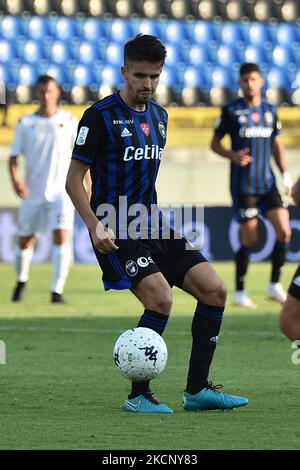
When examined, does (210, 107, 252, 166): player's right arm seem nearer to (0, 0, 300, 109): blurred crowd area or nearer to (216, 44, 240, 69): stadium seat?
(0, 0, 300, 109): blurred crowd area

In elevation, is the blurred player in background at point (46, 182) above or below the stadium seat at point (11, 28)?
below

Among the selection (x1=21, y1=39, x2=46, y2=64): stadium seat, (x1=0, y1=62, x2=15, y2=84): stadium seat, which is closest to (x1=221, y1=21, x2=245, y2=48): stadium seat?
(x1=21, y1=39, x2=46, y2=64): stadium seat

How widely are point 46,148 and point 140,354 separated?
6.11 meters

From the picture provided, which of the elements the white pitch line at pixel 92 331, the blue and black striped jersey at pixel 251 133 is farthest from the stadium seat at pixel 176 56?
the white pitch line at pixel 92 331

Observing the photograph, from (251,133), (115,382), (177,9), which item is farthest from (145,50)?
(177,9)

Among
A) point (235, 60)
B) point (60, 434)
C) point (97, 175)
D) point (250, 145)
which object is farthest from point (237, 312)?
point (235, 60)

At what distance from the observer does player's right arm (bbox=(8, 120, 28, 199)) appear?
10633mm

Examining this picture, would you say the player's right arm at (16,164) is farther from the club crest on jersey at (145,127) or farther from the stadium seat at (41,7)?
the stadium seat at (41,7)

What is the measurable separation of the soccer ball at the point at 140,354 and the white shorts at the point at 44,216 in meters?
5.57

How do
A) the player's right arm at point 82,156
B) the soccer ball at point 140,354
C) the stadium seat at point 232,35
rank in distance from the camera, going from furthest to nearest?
the stadium seat at point 232,35
the player's right arm at point 82,156
the soccer ball at point 140,354

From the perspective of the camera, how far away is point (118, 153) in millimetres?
5402

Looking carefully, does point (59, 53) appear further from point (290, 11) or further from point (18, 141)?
point (18, 141)

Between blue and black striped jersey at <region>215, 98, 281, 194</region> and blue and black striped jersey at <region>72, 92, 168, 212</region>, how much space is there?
5.70 m

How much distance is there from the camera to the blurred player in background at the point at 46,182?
1075 cm
